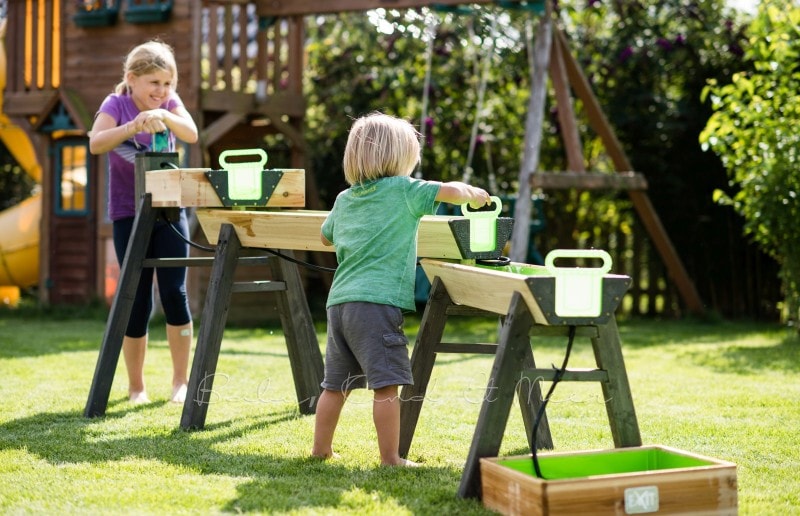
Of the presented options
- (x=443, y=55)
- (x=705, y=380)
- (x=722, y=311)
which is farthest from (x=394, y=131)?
(x=722, y=311)

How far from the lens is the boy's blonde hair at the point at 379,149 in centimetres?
353

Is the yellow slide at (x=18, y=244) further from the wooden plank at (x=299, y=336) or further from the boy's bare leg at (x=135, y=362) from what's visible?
the wooden plank at (x=299, y=336)

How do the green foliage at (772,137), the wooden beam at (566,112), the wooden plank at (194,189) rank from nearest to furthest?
the wooden plank at (194,189) → the green foliage at (772,137) → the wooden beam at (566,112)

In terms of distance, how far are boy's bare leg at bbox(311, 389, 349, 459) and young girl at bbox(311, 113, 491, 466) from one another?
6.4 inches

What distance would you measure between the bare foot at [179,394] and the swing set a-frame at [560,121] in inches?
133

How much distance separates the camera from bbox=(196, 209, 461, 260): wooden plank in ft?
12.0

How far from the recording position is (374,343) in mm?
3514

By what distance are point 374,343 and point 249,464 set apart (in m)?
0.60

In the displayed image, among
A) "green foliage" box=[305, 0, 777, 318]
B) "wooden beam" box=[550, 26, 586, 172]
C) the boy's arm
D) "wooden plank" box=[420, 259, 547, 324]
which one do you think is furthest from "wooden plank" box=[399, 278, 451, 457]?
"green foliage" box=[305, 0, 777, 318]

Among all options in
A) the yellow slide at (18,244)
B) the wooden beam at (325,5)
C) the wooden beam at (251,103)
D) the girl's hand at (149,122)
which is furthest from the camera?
the yellow slide at (18,244)

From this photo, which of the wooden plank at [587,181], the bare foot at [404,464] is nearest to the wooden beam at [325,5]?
the wooden plank at [587,181]

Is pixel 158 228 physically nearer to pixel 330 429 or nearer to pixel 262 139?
pixel 330 429

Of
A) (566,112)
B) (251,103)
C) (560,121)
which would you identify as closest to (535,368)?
(566,112)

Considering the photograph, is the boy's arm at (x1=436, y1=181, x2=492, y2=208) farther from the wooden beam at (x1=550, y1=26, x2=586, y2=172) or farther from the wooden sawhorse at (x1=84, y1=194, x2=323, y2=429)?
the wooden beam at (x1=550, y1=26, x2=586, y2=172)
